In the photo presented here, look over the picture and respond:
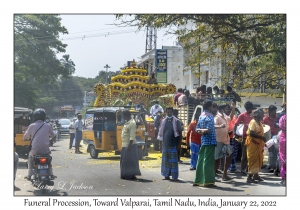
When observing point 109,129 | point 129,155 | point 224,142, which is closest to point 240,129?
point 224,142

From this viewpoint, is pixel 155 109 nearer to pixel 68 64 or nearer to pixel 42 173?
pixel 68 64

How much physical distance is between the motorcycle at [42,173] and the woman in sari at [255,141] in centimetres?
416

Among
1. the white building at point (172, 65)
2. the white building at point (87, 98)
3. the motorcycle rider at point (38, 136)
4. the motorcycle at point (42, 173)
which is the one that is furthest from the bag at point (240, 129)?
the white building at point (172, 65)

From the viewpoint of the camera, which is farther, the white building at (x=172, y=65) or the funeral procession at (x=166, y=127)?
the white building at (x=172, y=65)

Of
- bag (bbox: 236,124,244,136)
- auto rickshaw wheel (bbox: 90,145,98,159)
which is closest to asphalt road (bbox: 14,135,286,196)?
bag (bbox: 236,124,244,136)

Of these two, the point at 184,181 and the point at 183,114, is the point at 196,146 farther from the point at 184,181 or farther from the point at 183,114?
the point at 183,114

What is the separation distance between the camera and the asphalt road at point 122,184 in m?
9.52

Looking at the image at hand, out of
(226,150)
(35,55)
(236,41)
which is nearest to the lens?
(226,150)

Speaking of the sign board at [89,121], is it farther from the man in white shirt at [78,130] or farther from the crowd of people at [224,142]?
the crowd of people at [224,142]

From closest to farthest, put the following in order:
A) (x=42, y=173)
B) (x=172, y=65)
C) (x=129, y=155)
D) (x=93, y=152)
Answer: (x=42, y=173)
(x=129, y=155)
(x=93, y=152)
(x=172, y=65)

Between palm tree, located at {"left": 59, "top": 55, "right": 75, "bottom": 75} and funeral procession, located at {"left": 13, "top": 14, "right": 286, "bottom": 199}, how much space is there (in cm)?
2

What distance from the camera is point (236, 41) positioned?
13.1 metres

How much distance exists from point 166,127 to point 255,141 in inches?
77.7

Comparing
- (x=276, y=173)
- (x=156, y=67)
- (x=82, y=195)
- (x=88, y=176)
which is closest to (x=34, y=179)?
(x=82, y=195)
